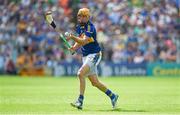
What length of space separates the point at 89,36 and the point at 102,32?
22615mm

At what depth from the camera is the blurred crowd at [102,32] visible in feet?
126

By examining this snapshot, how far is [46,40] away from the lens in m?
38.8

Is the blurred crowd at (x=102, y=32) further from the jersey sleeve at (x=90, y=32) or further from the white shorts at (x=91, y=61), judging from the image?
the jersey sleeve at (x=90, y=32)

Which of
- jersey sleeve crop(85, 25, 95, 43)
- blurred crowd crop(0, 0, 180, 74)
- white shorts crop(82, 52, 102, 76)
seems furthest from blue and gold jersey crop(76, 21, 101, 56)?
blurred crowd crop(0, 0, 180, 74)

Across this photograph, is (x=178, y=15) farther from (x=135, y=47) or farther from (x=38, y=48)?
(x=38, y=48)

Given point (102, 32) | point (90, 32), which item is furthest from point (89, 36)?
point (102, 32)

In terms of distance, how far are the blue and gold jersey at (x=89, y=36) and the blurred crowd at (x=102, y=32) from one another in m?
21.3

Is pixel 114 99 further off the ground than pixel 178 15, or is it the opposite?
pixel 178 15

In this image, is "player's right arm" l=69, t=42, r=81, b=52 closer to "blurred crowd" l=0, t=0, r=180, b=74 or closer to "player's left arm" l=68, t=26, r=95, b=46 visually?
"player's left arm" l=68, t=26, r=95, b=46

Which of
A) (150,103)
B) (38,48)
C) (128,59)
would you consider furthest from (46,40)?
(150,103)

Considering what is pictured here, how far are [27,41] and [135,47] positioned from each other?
6786 mm

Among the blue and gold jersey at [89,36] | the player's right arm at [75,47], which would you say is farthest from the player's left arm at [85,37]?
the player's right arm at [75,47]

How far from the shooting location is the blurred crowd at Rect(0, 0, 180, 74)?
38.4m

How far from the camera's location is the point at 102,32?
38.8 meters
